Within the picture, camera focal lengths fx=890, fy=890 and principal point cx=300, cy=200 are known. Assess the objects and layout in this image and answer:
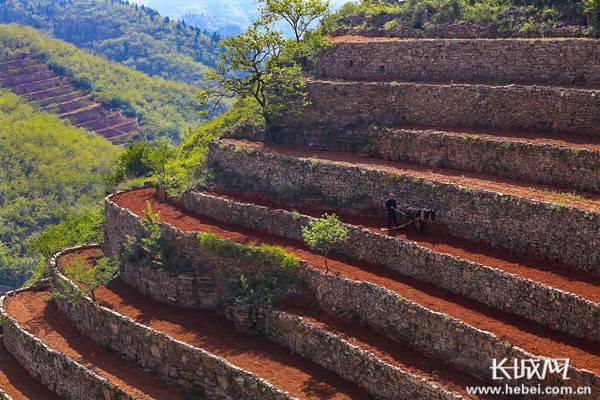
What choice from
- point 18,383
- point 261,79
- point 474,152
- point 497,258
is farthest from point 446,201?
point 18,383

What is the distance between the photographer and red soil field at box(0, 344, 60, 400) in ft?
116

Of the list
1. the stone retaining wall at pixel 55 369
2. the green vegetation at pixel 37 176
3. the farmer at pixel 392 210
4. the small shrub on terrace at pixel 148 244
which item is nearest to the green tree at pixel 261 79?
the small shrub on terrace at pixel 148 244

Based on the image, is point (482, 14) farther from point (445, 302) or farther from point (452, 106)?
point (445, 302)

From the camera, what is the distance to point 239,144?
4209cm

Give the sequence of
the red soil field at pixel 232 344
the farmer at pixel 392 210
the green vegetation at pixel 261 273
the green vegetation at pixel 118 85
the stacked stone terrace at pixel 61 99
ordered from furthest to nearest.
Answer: the green vegetation at pixel 118 85, the stacked stone terrace at pixel 61 99, the farmer at pixel 392 210, the green vegetation at pixel 261 273, the red soil field at pixel 232 344

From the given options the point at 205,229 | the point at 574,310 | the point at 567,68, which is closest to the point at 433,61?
the point at 567,68

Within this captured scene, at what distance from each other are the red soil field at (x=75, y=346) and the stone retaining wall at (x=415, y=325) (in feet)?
20.4

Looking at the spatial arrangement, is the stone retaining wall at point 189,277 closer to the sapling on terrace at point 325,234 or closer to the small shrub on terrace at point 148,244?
the small shrub on terrace at point 148,244

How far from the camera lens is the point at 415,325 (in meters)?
27.3

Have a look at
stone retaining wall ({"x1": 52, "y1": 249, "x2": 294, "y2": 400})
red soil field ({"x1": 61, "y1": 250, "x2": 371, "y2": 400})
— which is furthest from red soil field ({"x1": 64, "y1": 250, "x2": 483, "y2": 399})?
stone retaining wall ({"x1": 52, "y1": 249, "x2": 294, "y2": 400})

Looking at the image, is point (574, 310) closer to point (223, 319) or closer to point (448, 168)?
point (448, 168)

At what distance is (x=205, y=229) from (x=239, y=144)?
20.6ft

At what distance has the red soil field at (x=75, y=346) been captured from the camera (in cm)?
3128

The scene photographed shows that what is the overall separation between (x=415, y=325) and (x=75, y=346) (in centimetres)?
1543
